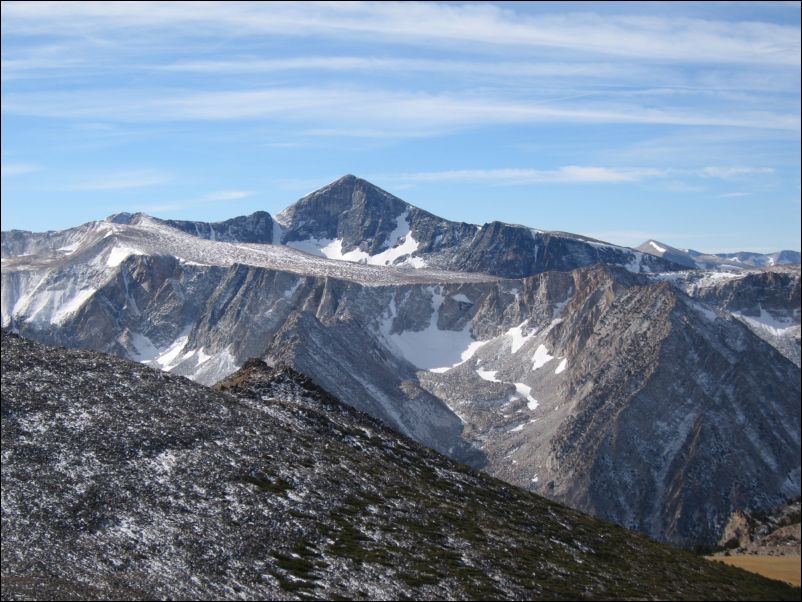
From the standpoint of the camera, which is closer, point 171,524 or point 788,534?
point 171,524

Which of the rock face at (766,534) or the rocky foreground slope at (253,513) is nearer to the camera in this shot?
the rocky foreground slope at (253,513)

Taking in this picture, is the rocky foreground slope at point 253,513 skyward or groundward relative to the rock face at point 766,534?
skyward

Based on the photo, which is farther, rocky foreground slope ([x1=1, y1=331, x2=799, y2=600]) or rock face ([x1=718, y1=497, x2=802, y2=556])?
rock face ([x1=718, y1=497, x2=802, y2=556])

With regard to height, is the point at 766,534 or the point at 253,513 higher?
the point at 253,513

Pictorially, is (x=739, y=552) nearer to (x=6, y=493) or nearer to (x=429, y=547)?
(x=429, y=547)

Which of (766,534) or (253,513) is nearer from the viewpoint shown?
(253,513)

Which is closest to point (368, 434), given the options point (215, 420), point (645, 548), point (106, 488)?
point (215, 420)

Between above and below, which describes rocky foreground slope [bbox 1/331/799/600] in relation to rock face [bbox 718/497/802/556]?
above

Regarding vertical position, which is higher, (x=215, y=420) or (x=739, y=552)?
(x=215, y=420)
